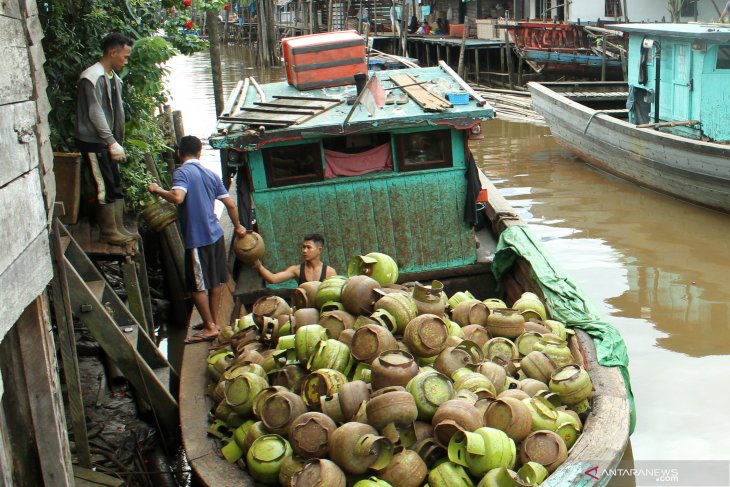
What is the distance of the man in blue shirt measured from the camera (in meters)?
5.93

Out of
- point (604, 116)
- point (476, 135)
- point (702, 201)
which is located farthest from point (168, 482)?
point (604, 116)

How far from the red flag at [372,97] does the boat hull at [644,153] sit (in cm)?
554

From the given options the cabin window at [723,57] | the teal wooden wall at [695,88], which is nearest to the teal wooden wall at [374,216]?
the teal wooden wall at [695,88]

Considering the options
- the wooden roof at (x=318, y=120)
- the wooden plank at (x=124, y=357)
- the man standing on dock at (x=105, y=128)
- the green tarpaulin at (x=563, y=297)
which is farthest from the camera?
the wooden roof at (x=318, y=120)

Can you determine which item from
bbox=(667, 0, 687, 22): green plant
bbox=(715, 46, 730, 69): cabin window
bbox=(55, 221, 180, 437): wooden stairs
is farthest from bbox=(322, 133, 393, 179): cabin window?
bbox=(667, 0, 687, 22): green plant

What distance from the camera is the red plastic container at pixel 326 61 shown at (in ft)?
27.5

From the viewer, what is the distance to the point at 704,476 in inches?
230

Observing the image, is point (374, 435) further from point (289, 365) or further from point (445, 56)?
point (445, 56)

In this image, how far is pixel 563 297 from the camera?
595 cm

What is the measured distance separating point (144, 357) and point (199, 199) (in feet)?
4.05

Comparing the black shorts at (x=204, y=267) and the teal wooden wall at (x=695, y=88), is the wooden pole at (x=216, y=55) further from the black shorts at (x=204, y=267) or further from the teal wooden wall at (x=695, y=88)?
the black shorts at (x=204, y=267)

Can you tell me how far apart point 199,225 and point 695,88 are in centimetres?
835

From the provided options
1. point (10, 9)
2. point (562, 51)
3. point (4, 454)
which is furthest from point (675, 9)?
point (4, 454)

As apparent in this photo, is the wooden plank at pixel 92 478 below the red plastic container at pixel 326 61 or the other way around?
below
